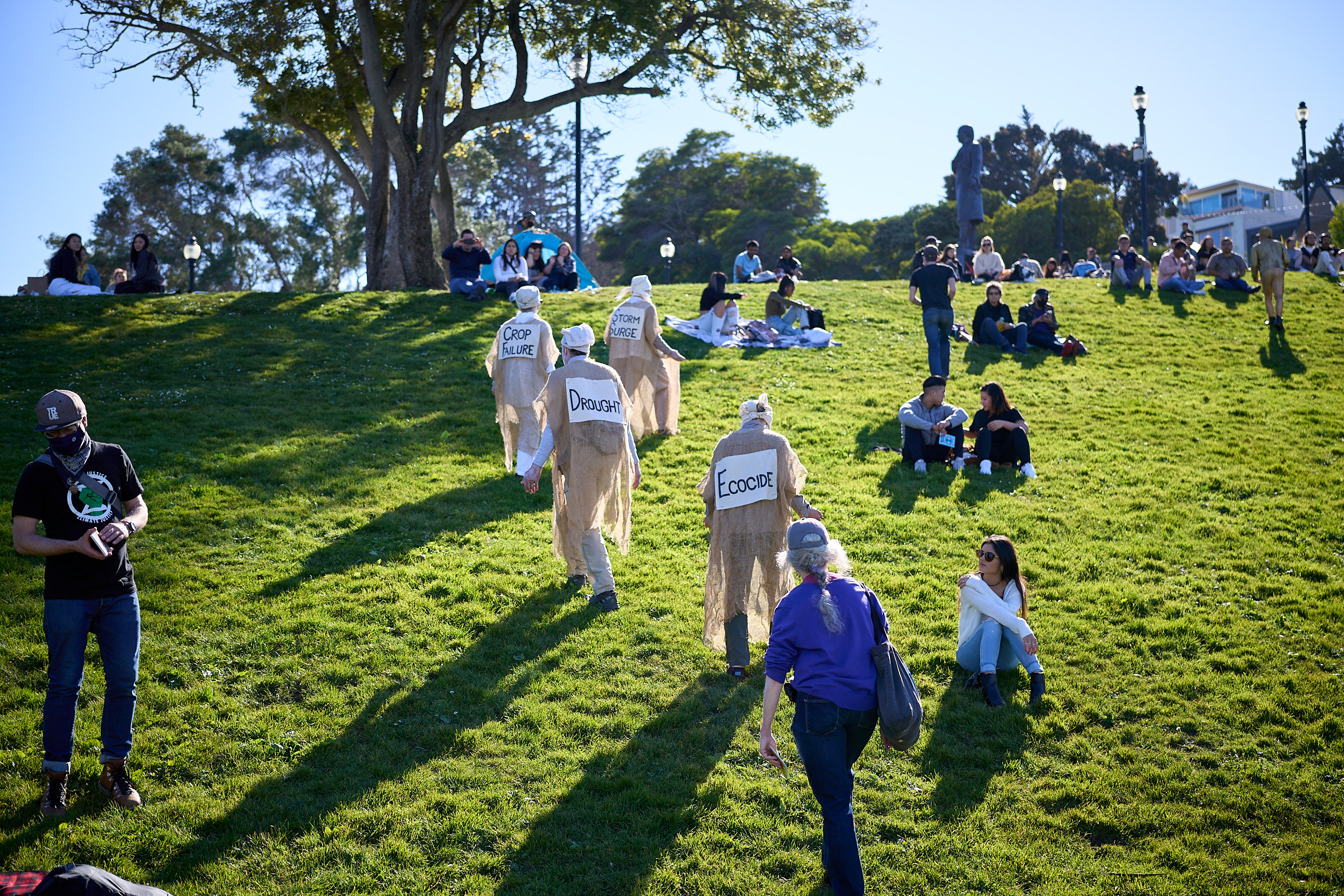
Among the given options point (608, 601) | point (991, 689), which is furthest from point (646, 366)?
point (991, 689)

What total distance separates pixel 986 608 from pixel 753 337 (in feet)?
39.5

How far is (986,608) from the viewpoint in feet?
24.0

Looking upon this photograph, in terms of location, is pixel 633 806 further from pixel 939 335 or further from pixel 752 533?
pixel 939 335

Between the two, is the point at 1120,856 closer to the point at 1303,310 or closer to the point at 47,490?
the point at 47,490

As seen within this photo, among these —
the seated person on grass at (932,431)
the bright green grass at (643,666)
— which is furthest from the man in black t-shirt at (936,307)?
the seated person on grass at (932,431)

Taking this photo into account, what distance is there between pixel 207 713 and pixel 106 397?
8.89m

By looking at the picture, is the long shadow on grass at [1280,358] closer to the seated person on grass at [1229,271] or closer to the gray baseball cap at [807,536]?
the seated person on grass at [1229,271]

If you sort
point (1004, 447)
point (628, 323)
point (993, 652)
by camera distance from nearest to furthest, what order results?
point (993, 652) < point (628, 323) < point (1004, 447)

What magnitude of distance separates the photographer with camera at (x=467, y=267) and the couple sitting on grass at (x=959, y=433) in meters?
10.8

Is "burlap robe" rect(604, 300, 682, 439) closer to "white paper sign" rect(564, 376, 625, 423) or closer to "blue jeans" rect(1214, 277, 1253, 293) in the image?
"white paper sign" rect(564, 376, 625, 423)

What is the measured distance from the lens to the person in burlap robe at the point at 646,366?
1213cm

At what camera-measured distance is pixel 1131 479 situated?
12.0 metres

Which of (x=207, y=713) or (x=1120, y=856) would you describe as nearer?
(x=1120, y=856)

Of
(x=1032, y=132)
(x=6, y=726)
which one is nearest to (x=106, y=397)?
(x=6, y=726)
